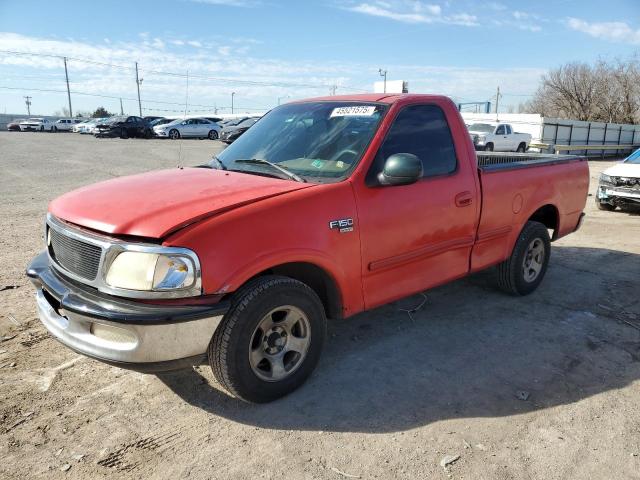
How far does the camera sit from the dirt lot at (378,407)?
2621 millimetres

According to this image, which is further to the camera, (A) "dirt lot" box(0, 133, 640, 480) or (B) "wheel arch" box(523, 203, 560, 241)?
(B) "wheel arch" box(523, 203, 560, 241)

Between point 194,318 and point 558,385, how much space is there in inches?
99.7

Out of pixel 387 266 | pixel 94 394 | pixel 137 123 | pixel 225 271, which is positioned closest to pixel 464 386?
pixel 387 266

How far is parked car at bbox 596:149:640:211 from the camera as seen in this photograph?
9977 mm

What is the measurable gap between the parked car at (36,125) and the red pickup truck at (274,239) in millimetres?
49013

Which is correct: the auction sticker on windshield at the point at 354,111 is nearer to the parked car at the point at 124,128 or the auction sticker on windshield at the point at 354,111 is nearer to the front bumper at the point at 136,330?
the front bumper at the point at 136,330

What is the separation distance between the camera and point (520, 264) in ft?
16.2

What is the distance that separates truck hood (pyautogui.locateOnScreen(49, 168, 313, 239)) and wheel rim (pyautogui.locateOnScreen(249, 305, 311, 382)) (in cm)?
74

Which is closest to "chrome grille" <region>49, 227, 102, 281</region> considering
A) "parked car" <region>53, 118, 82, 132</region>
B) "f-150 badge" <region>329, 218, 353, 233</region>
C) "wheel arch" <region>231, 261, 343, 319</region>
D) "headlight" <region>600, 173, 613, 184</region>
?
"wheel arch" <region>231, 261, 343, 319</region>

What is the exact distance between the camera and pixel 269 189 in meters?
3.12

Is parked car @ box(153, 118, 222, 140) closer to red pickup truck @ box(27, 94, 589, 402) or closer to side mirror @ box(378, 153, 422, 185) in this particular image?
red pickup truck @ box(27, 94, 589, 402)

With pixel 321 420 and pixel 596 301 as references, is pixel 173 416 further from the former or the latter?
pixel 596 301

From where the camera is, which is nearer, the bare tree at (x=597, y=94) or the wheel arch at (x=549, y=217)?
the wheel arch at (x=549, y=217)

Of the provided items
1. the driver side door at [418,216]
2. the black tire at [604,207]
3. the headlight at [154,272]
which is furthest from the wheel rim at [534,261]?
the black tire at [604,207]
